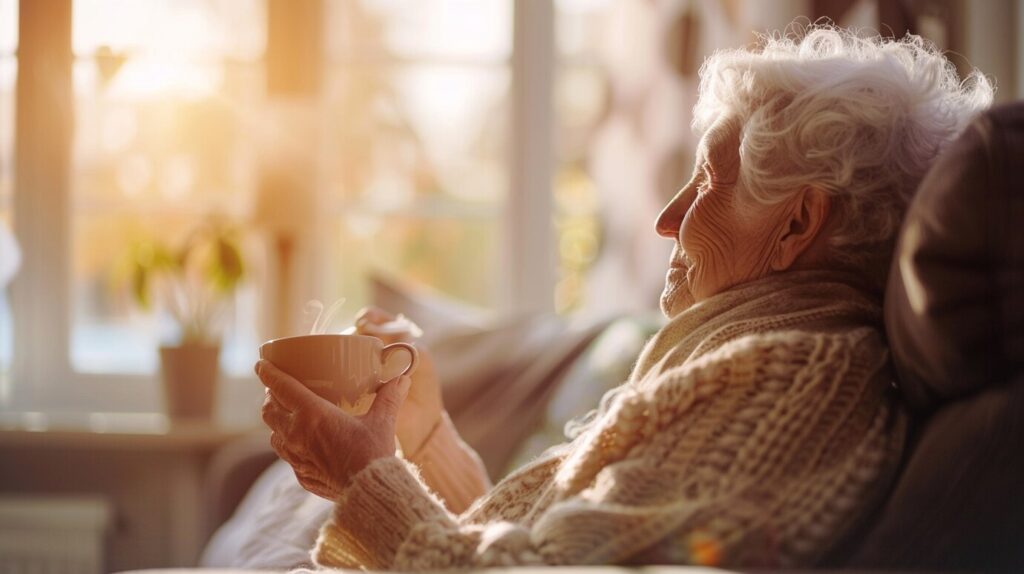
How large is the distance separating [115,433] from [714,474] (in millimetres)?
2205

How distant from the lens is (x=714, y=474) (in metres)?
0.90

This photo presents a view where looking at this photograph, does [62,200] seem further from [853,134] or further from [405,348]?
[853,134]

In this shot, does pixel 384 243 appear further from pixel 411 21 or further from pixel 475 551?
pixel 475 551

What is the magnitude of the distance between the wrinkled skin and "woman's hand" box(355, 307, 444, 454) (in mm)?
339

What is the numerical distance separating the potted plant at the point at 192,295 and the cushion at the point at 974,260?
2183 millimetres

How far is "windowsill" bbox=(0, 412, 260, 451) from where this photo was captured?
2697 millimetres

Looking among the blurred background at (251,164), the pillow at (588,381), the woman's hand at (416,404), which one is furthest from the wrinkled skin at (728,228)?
the blurred background at (251,164)

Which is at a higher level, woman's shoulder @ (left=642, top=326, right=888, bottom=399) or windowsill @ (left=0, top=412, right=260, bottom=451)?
woman's shoulder @ (left=642, top=326, right=888, bottom=399)

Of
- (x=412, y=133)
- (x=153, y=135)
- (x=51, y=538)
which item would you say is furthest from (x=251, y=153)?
(x=51, y=538)

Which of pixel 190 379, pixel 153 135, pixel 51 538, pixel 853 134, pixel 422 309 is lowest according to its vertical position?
pixel 51 538

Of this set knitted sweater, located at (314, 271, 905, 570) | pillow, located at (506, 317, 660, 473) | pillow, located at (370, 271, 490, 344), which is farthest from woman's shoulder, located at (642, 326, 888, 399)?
pillow, located at (370, 271, 490, 344)

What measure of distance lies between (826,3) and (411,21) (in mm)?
1172

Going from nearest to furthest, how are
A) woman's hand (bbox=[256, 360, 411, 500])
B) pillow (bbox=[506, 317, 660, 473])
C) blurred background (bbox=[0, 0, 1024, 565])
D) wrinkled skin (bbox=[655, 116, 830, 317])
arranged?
woman's hand (bbox=[256, 360, 411, 500])
wrinkled skin (bbox=[655, 116, 830, 317])
pillow (bbox=[506, 317, 660, 473])
blurred background (bbox=[0, 0, 1024, 565])

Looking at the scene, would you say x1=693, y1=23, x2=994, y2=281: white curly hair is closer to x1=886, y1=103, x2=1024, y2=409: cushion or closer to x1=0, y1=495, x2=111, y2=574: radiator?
x1=886, y1=103, x2=1024, y2=409: cushion
